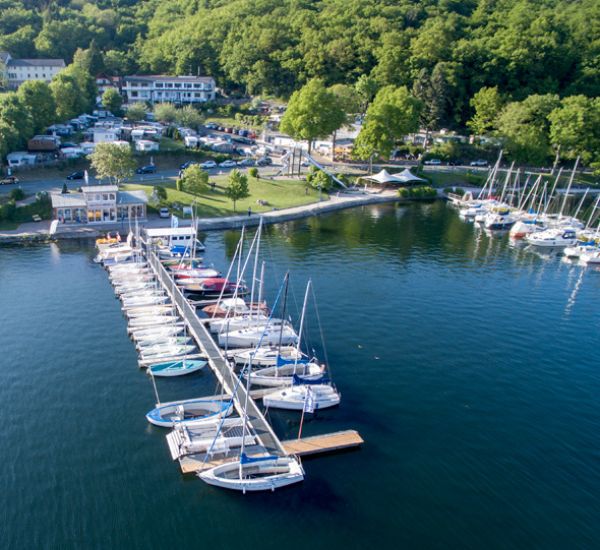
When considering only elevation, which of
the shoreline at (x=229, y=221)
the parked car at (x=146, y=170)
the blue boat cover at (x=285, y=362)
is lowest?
the blue boat cover at (x=285, y=362)

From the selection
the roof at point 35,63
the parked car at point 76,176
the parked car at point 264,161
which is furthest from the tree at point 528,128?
the roof at point 35,63

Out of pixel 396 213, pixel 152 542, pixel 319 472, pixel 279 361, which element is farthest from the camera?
pixel 396 213

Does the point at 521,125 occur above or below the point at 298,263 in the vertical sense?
above

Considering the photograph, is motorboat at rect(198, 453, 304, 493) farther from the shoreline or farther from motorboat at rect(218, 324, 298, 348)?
the shoreline

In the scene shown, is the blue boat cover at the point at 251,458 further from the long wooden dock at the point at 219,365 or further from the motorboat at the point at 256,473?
the long wooden dock at the point at 219,365

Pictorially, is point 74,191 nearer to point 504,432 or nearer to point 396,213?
point 396,213

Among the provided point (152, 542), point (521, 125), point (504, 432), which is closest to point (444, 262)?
point (504, 432)

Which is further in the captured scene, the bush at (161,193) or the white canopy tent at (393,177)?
the white canopy tent at (393,177)
